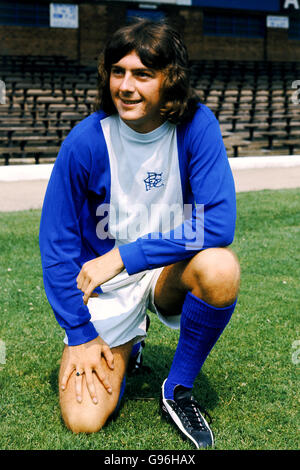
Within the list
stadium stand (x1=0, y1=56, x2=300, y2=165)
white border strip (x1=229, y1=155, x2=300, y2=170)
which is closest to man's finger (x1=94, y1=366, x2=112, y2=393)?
stadium stand (x1=0, y1=56, x2=300, y2=165)

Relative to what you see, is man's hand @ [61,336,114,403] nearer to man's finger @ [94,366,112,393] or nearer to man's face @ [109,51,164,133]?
man's finger @ [94,366,112,393]

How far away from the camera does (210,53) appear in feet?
74.0

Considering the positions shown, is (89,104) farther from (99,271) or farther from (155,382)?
(99,271)

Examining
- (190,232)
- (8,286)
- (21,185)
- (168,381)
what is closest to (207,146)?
(190,232)

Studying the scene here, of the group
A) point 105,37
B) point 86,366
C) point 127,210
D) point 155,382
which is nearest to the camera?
point 86,366

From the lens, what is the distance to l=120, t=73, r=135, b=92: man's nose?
2107 mm

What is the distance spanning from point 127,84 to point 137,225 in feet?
1.84

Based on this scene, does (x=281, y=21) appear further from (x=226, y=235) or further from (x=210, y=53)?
(x=226, y=235)

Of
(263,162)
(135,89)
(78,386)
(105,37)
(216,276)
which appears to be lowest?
(263,162)

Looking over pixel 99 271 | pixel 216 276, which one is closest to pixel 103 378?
pixel 99 271

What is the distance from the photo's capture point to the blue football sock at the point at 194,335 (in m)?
2.12

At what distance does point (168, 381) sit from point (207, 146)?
0.93m

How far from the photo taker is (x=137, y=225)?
2.34 m

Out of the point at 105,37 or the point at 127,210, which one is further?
the point at 105,37
